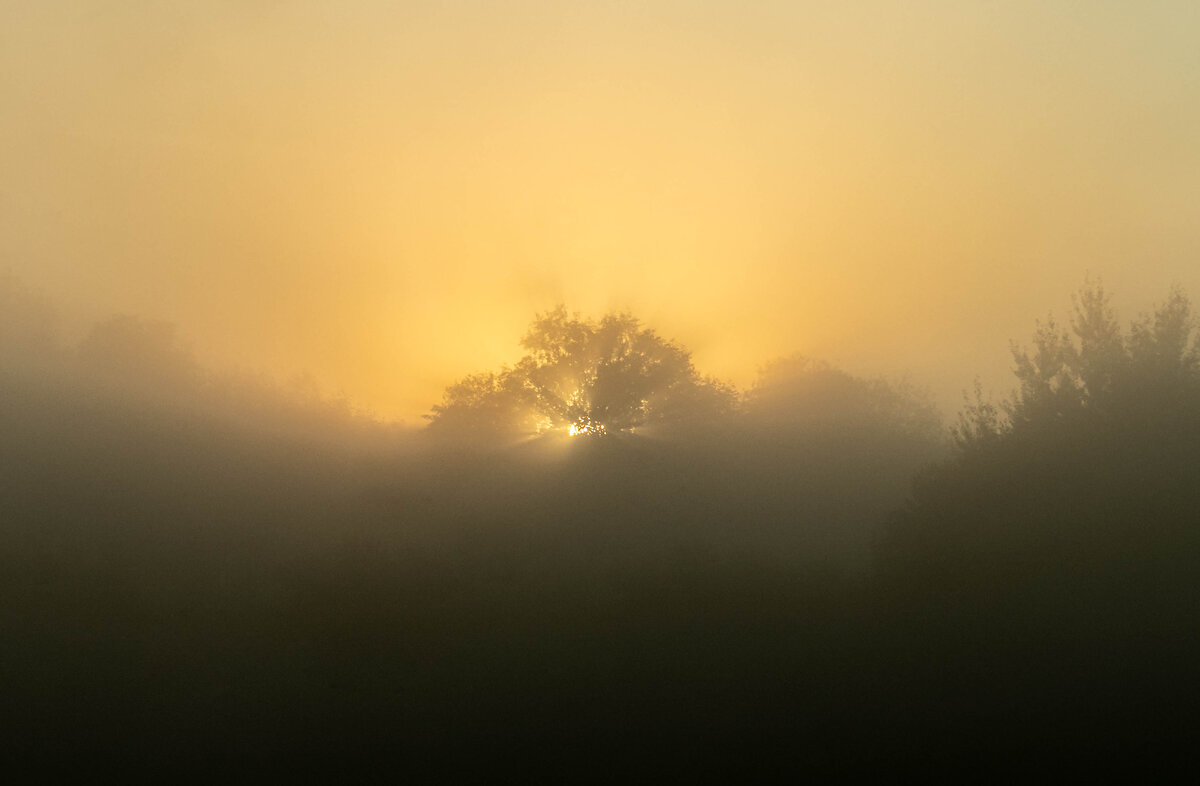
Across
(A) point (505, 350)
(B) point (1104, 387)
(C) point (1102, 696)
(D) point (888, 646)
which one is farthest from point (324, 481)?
(B) point (1104, 387)

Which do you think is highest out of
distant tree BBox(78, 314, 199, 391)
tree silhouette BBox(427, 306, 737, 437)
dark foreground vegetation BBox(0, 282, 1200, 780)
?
tree silhouette BBox(427, 306, 737, 437)

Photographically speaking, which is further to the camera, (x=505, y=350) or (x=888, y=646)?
(x=505, y=350)

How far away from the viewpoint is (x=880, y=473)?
663 inches

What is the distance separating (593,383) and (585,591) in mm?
12392

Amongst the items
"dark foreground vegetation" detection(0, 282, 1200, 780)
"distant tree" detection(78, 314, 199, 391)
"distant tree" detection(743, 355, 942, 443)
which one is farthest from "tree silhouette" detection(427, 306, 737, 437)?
"distant tree" detection(78, 314, 199, 391)

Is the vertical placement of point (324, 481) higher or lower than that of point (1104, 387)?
lower

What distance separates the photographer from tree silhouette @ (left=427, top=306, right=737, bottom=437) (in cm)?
2239

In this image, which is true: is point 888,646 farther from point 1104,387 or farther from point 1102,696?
point 1104,387

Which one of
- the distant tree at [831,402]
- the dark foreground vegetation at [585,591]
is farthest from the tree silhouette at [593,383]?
the dark foreground vegetation at [585,591]

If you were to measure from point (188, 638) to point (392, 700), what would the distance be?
3523 mm

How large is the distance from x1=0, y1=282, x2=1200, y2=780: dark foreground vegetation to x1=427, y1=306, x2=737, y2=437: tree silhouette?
5270 mm

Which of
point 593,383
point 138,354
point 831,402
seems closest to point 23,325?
point 138,354

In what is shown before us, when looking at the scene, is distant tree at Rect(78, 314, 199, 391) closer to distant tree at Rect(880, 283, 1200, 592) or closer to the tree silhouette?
the tree silhouette

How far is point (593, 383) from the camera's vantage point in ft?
78.8
